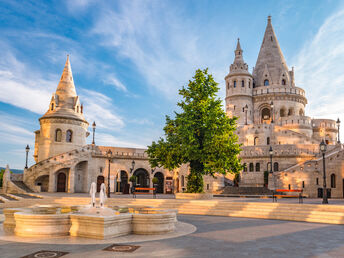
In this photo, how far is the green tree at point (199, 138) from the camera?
2359 centimetres

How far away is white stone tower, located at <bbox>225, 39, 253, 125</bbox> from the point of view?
206 feet

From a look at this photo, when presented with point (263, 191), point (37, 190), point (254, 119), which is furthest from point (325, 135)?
point (37, 190)

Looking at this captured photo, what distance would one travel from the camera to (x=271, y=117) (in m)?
55.7

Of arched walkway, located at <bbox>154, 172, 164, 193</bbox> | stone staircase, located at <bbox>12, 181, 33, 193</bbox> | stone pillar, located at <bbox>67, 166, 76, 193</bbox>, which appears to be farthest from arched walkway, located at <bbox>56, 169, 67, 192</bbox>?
arched walkway, located at <bbox>154, 172, 164, 193</bbox>

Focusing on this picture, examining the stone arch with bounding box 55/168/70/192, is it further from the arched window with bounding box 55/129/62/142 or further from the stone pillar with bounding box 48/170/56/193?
the arched window with bounding box 55/129/62/142

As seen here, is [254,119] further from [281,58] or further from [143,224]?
[143,224]

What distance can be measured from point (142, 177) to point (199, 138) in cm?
2257

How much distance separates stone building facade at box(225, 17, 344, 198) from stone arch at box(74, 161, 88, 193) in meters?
20.6

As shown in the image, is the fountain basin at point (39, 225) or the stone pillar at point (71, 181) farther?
the stone pillar at point (71, 181)

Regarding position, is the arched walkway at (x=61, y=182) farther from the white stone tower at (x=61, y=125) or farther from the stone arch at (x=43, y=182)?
the white stone tower at (x=61, y=125)

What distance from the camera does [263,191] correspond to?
33812 millimetres

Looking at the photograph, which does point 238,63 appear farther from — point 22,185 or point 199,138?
point 22,185

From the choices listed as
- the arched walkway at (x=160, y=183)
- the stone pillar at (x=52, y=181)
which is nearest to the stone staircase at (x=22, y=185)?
the stone pillar at (x=52, y=181)

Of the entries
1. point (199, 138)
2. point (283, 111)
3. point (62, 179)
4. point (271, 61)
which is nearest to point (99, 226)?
point (199, 138)
